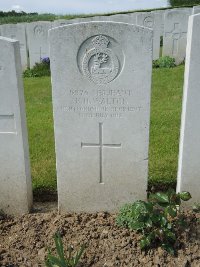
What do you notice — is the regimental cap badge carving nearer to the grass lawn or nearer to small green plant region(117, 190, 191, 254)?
small green plant region(117, 190, 191, 254)

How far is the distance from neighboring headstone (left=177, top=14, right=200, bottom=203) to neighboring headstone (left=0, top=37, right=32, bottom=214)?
1.47 meters

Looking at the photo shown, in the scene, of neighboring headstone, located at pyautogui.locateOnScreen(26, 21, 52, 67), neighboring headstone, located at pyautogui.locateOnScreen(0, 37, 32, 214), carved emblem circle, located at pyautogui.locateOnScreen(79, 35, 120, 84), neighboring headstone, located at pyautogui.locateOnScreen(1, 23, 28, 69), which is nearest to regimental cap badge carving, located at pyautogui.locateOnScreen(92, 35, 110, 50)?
carved emblem circle, located at pyautogui.locateOnScreen(79, 35, 120, 84)

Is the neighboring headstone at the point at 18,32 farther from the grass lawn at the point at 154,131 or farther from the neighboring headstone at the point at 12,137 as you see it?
the neighboring headstone at the point at 12,137

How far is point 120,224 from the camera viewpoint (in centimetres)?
328

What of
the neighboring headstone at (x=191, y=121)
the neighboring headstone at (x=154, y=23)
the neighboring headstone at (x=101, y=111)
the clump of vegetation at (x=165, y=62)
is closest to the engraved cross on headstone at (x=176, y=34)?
the neighboring headstone at (x=154, y=23)

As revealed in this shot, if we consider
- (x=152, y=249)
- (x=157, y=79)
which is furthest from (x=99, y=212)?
(x=157, y=79)

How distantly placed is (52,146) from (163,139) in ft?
5.14

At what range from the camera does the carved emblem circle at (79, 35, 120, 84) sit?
3.07 meters

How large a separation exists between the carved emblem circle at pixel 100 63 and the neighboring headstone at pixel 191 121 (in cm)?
62

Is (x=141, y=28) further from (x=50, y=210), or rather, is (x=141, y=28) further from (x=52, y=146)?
(x=52, y=146)

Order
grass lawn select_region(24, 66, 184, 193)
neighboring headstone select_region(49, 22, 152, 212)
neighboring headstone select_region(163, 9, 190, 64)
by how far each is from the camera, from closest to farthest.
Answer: neighboring headstone select_region(49, 22, 152, 212)
grass lawn select_region(24, 66, 184, 193)
neighboring headstone select_region(163, 9, 190, 64)

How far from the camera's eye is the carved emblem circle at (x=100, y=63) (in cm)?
307

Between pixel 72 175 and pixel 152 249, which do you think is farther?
pixel 72 175

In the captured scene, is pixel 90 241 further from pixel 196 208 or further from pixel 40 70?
pixel 40 70
